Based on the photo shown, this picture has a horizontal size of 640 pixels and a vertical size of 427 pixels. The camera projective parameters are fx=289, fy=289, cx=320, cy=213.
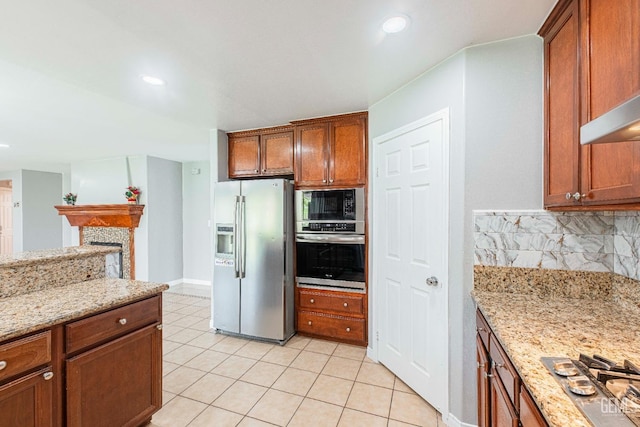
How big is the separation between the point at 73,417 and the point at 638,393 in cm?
223

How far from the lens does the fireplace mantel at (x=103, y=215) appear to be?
16.4 feet

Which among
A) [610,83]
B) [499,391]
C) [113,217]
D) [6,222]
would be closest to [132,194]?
[113,217]

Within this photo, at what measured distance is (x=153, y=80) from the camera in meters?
2.18

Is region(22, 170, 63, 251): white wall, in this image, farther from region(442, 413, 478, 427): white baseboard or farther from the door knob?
region(442, 413, 478, 427): white baseboard

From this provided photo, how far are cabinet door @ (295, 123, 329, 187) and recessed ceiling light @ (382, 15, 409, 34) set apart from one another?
153 centimetres

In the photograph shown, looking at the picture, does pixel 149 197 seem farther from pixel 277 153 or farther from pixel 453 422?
pixel 453 422

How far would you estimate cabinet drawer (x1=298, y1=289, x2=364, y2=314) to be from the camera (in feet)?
9.64

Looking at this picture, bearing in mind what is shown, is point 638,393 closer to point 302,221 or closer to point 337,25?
point 337,25

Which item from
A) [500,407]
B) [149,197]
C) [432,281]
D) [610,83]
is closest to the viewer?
[610,83]

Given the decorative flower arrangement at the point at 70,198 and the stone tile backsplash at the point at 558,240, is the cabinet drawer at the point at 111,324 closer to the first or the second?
the stone tile backsplash at the point at 558,240

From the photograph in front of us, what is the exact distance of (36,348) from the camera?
4.21ft

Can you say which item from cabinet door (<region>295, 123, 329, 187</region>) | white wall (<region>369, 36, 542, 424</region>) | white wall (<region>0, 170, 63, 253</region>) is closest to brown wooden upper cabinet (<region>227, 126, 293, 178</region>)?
cabinet door (<region>295, 123, 329, 187</region>)

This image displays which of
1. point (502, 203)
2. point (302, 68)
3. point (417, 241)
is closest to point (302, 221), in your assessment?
point (417, 241)

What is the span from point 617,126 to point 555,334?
84cm
